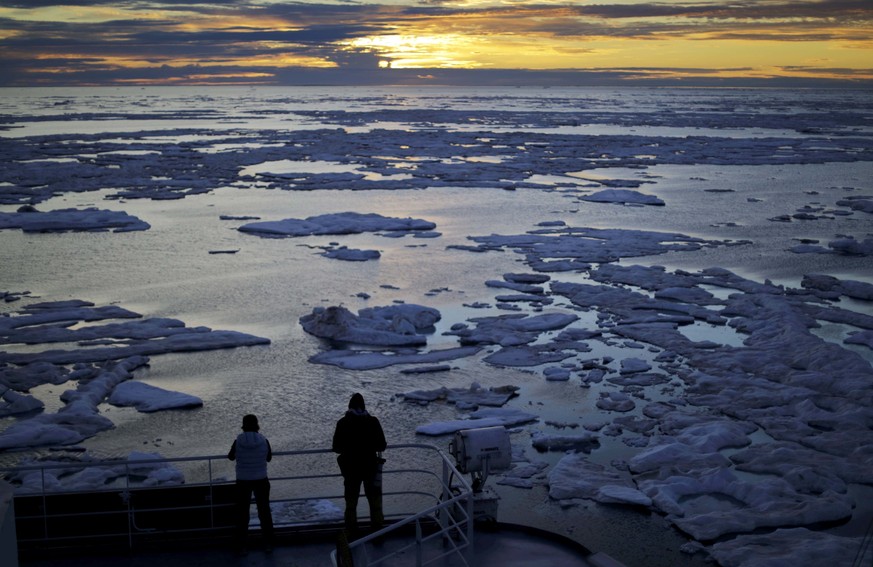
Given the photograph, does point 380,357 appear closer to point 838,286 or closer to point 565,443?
point 565,443

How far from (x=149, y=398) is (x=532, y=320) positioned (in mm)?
6607

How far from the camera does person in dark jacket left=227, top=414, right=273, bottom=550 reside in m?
6.59

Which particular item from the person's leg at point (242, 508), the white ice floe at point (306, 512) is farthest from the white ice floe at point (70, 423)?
the person's leg at point (242, 508)

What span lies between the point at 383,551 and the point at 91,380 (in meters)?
7.23

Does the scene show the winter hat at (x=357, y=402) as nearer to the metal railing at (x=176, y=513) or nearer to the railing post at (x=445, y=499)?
the metal railing at (x=176, y=513)

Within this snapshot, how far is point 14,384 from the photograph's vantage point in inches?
486

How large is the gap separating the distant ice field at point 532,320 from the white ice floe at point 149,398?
0.17 metres

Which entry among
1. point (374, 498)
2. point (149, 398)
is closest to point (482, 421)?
point (374, 498)

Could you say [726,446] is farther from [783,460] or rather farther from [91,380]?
[91,380]

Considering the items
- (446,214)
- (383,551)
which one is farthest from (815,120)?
(383,551)

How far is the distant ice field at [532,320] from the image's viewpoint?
9727 mm

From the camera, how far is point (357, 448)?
669cm

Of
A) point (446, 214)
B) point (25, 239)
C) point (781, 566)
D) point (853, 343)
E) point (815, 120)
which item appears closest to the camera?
point (781, 566)

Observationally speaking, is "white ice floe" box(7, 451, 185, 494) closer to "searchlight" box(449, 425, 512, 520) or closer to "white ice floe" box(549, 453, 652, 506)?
"searchlight" box(449, 425, 512, 520)
